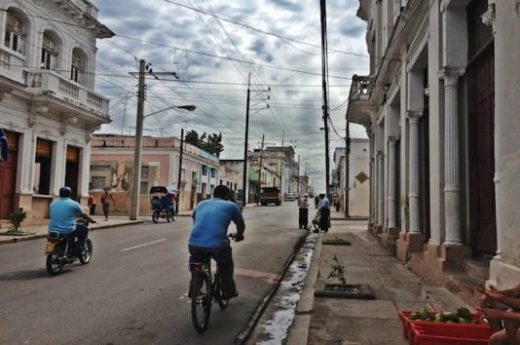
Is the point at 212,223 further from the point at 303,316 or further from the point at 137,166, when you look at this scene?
the point at 137,166

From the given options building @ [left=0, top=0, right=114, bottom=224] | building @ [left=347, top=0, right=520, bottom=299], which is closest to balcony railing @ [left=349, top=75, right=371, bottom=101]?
building @ [left=347, top=0, right=520, bottom=299]

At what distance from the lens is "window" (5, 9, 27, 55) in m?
19.4

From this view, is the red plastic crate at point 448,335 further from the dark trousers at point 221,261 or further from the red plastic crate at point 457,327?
the dark trousers at point 221,261

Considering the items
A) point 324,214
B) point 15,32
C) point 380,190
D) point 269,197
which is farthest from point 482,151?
point 269,197

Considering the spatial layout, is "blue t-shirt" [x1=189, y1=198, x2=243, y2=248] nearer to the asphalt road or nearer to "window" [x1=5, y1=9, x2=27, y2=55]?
the asphalt road

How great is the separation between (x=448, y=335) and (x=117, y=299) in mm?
5086

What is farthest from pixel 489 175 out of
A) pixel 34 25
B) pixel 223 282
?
pixel 34 25

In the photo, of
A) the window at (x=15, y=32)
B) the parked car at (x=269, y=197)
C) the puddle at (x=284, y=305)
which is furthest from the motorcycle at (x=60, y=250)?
the parked car at (x=269, y=197)

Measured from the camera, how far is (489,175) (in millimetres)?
7465

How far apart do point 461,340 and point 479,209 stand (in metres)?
4.50

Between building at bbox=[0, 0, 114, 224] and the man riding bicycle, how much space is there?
14587 millimetres

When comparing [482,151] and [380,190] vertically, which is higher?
[482,151]

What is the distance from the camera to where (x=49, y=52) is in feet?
72.7

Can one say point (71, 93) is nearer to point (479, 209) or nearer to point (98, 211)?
point (98, 211)
